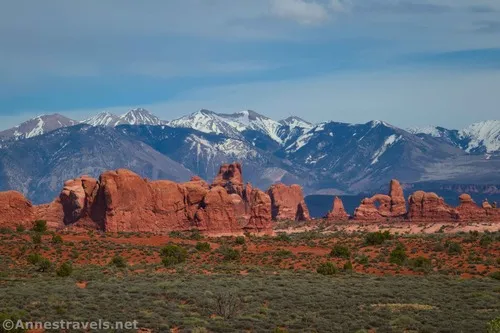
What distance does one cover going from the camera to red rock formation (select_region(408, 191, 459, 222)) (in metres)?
142

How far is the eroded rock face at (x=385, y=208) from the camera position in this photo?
516 feet

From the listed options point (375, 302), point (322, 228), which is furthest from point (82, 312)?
point (322, 228)

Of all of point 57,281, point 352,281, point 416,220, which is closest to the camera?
point 57,281

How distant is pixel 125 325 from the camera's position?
3538cm

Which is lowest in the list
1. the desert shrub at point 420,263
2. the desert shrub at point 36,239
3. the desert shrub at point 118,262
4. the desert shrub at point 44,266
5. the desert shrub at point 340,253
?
the desert shrub at point 420,263

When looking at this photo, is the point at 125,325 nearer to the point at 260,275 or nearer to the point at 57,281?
the point at 57,281

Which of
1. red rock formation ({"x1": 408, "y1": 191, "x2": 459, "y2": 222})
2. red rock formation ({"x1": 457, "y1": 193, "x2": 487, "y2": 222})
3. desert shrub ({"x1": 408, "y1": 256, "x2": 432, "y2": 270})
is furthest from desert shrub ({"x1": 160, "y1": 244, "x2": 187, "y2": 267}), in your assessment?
red rock formation ({"x1": 457, "y1": 193, "x2": 487, "y2": 222})

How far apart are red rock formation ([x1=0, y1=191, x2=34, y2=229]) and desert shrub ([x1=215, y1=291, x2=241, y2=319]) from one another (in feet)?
154

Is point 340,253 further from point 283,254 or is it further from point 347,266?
point 347,266

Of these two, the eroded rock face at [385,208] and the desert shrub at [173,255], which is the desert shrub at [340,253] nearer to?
the desert shrub at [173,255]

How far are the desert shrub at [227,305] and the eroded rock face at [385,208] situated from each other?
115 m

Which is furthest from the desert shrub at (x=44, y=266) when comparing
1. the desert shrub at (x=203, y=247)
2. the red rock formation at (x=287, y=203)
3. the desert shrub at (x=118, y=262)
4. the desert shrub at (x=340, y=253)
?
the red rock formation at (x=287, y=203)

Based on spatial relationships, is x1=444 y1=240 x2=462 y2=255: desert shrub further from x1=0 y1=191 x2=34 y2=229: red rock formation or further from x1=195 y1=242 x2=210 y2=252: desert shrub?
x1=0 y1=191 x2=34 y2=229: red rock formation

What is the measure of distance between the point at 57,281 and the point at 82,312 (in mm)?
10851
